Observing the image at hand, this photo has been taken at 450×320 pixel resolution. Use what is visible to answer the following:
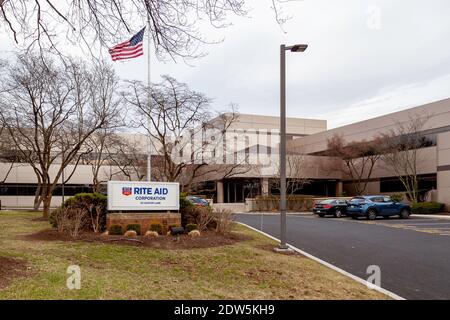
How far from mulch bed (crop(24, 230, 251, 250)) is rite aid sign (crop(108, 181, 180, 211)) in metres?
1.31

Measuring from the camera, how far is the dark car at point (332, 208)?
30453 mm

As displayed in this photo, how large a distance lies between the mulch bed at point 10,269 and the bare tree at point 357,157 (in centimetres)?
3826

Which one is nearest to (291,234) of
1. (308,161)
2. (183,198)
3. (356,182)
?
(183,198)

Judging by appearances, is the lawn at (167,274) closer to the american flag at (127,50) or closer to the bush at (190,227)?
the bush at (190,227)

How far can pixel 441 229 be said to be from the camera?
20141 mm

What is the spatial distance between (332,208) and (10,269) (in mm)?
25634

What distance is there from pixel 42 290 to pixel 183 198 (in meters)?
9.19

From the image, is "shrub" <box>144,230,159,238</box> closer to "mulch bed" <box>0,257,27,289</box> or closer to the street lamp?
the street lamp

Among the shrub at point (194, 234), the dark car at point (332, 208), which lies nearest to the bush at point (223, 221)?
Result: the shrub at point (194, 234)

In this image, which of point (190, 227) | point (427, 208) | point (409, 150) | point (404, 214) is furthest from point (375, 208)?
point (190, 227)

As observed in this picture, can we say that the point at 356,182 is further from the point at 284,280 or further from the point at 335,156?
the point at 284,280

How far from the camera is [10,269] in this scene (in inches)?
295

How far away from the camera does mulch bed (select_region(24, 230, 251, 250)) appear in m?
11.4
